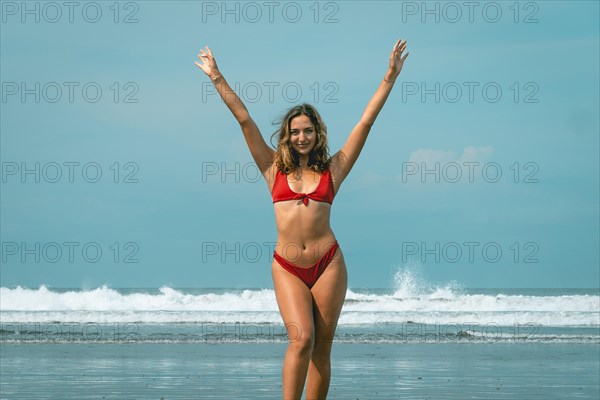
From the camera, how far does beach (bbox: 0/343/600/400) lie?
904 cm

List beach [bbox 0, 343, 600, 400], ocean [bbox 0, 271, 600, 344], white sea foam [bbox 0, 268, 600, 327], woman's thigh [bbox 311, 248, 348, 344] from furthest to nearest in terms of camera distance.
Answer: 1. white sea foam [bbox 0, 268, 600, 327]
2. ocean [bbox 0, 271, 600, 344]
3. beach [bbox 0, 343, 600, 400]
4. woman's thigh [bbox 311, 248, 348, 344]

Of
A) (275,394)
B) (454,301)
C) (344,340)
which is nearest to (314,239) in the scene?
(275,394)

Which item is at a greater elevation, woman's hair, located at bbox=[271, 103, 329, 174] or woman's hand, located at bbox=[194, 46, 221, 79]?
woman's hand, located at bbox=[194, 46, 221, 79]

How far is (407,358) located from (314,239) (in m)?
7.75

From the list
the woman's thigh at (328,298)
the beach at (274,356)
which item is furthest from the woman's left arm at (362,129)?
the beach at (274,356)

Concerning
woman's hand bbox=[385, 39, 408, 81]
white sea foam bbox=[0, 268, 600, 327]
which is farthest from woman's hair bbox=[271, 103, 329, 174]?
white sea foam bbox=[0, 268, 600, 327]

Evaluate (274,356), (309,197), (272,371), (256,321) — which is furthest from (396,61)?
(256,321)

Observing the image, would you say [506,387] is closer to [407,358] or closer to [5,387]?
[407,358]

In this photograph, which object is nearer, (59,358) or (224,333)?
(59,358)

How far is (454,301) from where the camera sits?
32844 mm

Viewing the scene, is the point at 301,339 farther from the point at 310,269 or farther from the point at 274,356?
the point at 274,356

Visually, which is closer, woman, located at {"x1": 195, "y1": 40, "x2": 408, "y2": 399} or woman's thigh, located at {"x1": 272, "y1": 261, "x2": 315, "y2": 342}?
woman's thigh, located at {"x1": 272, "y1": 261, "x2": 315, "y2": 342}

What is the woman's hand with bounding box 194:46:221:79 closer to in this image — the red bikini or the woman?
the woman

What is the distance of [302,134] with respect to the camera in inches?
212
